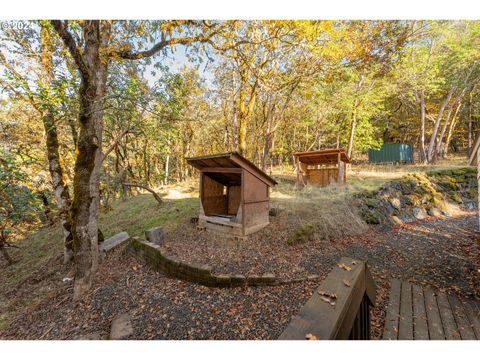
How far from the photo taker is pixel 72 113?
13.0 feet

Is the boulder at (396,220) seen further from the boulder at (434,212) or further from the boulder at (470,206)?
the boulder at (470,206)

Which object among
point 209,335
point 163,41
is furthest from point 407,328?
point 163,41

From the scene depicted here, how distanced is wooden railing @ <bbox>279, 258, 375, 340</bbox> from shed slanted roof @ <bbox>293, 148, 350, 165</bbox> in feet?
28.2

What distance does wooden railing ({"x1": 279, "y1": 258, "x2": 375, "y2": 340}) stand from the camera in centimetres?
99

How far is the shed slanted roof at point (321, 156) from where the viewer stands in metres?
9.32

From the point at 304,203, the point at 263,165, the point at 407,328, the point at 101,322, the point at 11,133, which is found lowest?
the point at 101,322

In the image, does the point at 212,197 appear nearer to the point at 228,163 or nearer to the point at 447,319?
the point at 228,163

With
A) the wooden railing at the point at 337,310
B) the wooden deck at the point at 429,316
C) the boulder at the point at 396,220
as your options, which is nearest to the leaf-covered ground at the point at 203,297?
the wooden deck at the point at 429,316

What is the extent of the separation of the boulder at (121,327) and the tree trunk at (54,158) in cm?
318

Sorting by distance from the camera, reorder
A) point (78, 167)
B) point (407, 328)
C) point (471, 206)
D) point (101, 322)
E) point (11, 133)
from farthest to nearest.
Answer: point (471, 206) → point (11, 133) → point (78, 167) → point (101, 322) → point (407, 328)

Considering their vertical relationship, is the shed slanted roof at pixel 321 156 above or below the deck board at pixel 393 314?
above

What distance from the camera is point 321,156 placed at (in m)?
10.1

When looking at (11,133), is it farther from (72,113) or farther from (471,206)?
(471,206)
